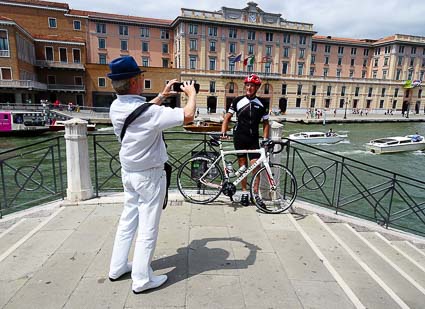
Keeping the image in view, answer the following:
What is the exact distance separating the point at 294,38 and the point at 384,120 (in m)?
20.1

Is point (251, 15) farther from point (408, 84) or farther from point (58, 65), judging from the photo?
point (408, 84)

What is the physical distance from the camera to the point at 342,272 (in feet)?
9.30

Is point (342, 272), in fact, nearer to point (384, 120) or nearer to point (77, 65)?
point (77, 65)

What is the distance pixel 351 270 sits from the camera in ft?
9.46

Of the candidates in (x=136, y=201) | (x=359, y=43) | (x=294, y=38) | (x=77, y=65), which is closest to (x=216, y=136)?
(x=136, y=201)

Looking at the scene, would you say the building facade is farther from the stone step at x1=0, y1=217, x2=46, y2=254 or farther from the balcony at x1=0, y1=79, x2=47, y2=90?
the stone step at x1=0, y1=217, x2=46, y2=254

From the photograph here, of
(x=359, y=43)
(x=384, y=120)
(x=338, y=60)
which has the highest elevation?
(x=359, y=43)

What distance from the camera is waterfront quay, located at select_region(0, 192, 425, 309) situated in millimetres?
2338

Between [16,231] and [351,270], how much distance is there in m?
4.08

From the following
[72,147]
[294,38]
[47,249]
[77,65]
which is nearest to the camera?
[47,249]

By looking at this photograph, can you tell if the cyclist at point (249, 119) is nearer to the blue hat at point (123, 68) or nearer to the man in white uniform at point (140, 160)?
the man in white uniform at point (140, 160)

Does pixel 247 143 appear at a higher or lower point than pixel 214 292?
higher

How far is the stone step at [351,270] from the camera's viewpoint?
7.90ft

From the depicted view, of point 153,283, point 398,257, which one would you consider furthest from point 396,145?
point 153,283
